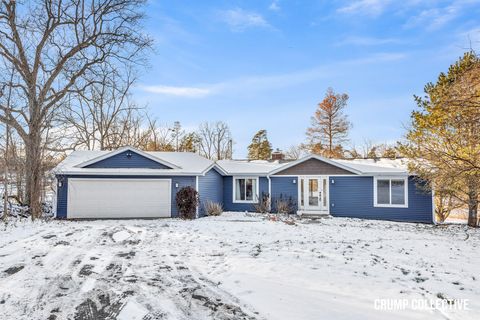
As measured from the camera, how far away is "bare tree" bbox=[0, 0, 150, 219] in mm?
16469

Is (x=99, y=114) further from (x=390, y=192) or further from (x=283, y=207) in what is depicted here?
(x=390, y=192)

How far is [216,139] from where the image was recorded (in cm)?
3412

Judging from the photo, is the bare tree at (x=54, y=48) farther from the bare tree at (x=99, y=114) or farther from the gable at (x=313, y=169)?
the gable at (x=313, y=169)

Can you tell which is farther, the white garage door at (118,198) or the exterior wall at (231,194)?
the exterior wall at (231,194)

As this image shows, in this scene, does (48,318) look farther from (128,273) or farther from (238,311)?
(238,311)

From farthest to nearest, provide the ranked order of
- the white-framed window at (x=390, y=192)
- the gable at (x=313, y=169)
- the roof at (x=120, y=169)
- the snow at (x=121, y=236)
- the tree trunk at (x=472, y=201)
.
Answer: the gable at (x=313, y=169) → the white-framed window at (x=390, y=192) → the roof at (x=120, y=169) → the tree trunk at (x=472, y=201) → the snow at (x=121, y=236)

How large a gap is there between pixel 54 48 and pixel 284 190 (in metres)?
15.4

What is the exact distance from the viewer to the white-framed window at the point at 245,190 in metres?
16.9

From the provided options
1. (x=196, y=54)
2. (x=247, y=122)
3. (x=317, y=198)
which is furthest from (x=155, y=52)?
(x=247, y=122)

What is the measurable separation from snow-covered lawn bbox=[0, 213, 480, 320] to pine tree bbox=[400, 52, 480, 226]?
2.62 meters

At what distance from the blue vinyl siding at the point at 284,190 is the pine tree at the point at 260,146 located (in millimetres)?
19751

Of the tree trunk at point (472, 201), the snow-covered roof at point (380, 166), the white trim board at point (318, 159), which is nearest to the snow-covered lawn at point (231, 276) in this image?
the tree trunk at point (472, 201)

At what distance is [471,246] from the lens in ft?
27.4

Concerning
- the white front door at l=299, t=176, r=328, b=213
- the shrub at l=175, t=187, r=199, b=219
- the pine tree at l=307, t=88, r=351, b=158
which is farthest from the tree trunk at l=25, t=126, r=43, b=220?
the pine tree at l=307, t=88, r=351, b=158
